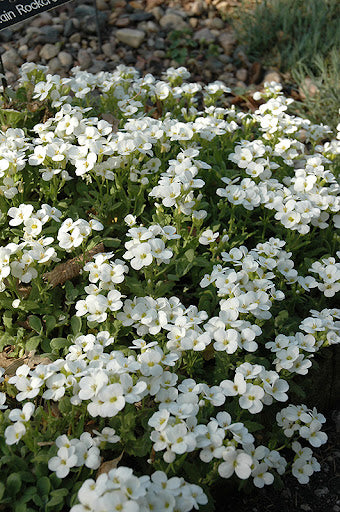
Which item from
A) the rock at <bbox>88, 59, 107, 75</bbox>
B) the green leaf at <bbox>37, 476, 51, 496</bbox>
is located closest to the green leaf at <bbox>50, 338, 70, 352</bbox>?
the green leaf at <bbox>37, 476, 51, 496</bbox>

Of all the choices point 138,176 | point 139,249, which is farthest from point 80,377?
point 138,176

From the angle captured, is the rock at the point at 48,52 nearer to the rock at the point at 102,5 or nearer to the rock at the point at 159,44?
the rock at the point at 102,5

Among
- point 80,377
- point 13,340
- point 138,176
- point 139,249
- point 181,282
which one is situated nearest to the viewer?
point 80,377

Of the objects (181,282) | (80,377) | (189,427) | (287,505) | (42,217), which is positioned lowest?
(287,505)

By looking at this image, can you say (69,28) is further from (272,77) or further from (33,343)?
(33,343)

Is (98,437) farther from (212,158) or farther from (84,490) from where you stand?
(212,158)

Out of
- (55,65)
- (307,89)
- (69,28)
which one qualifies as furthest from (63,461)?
(69,28)

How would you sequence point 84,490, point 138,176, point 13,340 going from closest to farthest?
point 84,490 → point 13,340 → point 138,176
